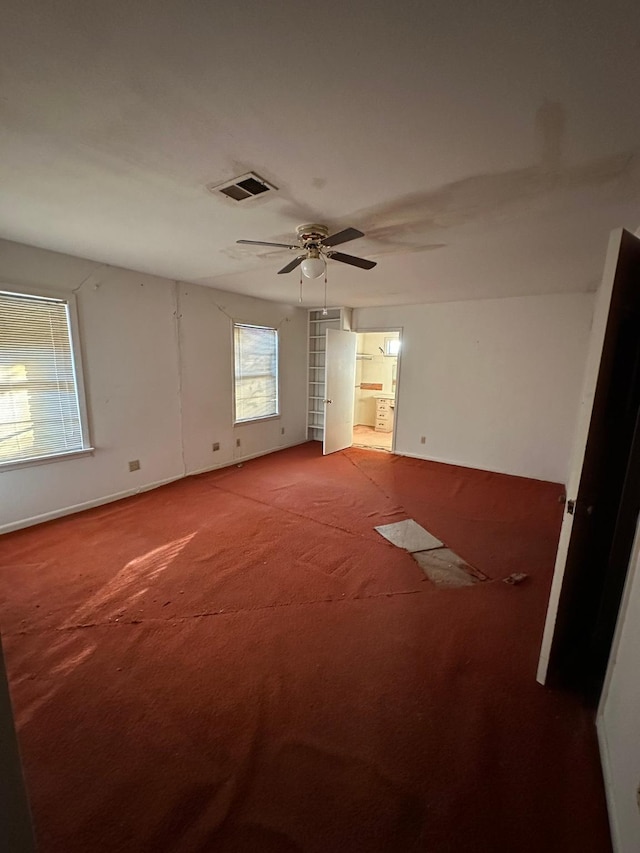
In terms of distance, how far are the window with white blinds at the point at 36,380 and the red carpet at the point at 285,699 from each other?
0.77 metres

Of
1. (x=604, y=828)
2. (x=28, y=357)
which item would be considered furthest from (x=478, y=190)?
(x=28, y=357)

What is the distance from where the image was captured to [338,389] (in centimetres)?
539

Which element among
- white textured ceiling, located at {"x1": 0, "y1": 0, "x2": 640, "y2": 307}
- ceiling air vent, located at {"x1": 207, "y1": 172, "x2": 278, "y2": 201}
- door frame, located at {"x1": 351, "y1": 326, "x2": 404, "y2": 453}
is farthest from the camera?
door frame, located at {"x1": 351, "y1": 326, "x2": 404, "y2": 453}

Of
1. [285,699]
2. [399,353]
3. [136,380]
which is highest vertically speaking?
[399,353]

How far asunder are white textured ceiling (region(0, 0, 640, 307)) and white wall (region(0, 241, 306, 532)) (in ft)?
2.72

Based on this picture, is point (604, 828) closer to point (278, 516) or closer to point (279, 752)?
point (279, 752)

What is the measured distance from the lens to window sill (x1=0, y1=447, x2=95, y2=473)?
2.79 m

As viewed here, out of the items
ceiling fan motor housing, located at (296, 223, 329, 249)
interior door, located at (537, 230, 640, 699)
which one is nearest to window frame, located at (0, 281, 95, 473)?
ceiling fan motor housing, located at (296, 223, 329, 249)

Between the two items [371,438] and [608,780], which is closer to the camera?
[608,780]

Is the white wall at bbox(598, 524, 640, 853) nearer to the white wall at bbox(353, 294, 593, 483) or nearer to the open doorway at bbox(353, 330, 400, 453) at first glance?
the white wall at bbox(353, 294, 593, 483)

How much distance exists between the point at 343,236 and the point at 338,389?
138 inches

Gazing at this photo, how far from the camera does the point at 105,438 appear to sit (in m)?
3.43

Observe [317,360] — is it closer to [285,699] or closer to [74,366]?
[74,366]

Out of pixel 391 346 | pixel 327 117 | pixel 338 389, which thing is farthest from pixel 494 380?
pixel 327 117
